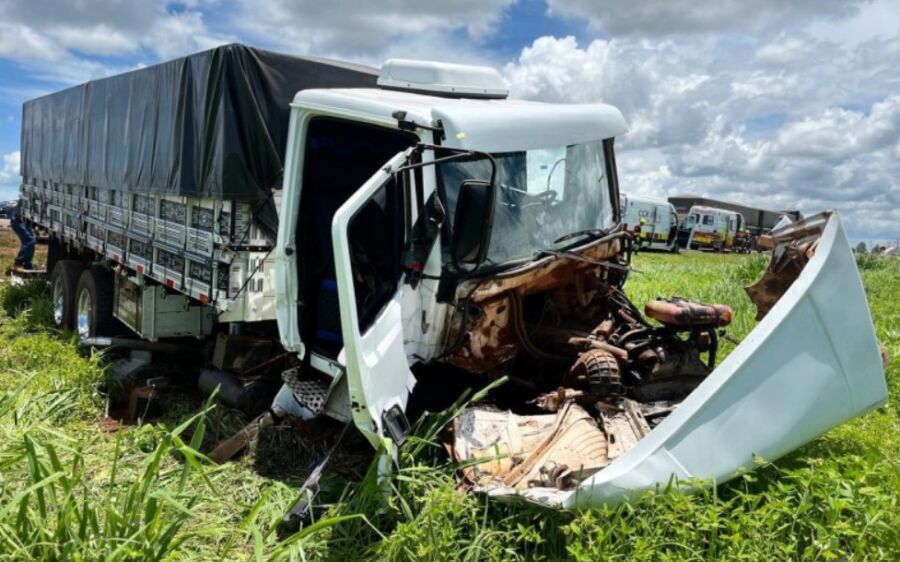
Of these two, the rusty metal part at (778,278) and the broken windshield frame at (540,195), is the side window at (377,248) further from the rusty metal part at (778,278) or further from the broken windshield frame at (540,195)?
the rusty metal part at (778,278)

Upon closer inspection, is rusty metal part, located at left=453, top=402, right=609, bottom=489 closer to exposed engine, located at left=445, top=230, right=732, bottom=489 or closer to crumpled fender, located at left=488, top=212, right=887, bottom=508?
exposed engine, located at left=445, top=230, right=732, bottom=489

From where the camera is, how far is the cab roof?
372 centimetres

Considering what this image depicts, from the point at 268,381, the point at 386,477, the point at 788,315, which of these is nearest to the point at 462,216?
the point at 386,477

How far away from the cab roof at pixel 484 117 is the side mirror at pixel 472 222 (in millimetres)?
270

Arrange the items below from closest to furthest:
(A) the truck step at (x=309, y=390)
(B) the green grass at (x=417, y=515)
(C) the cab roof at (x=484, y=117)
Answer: (B) the green grass at (x=417, y=515) < (C) the cab roof at (x=484, y=117) < (A) the truck step at (x=309, y=390)

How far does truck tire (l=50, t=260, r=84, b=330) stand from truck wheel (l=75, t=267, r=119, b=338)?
446mm

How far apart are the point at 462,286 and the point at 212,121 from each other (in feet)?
9.13

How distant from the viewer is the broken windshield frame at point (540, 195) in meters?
3.92

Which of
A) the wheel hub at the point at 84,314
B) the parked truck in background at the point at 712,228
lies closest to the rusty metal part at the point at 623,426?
the wheel hub at the point at 84,314

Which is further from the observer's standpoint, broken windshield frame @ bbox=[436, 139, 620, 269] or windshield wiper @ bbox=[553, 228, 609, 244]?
windshield wiper @ bbox=[553, 228, 609, 244]

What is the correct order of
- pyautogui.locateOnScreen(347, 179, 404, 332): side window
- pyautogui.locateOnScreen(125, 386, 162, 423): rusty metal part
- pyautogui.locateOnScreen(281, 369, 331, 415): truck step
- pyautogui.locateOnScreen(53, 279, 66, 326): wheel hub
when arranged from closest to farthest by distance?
pyautogui.locateOnScreen(347, 179, 404, 332): side window → pyautogui.locateOnScreen(281, 369, 331, 415): truck step → pyautogui.locateOnScreen(125, 386, 162, 423): rusty metal part → pyautogui.locateOnScreen(53, 279, 66, 326): wheel hub

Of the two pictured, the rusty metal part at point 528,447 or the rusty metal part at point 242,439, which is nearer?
the rusty metal part at point 528,447

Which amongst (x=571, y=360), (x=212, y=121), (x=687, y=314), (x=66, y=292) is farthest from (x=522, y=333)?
(x=66, y=292)

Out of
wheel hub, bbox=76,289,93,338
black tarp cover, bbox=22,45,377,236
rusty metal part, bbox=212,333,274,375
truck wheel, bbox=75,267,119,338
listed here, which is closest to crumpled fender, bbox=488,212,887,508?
rusty metal part, bbox=212,333,274,375
